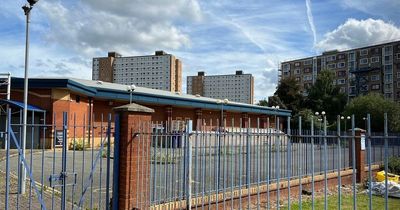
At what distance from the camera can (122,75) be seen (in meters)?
81.3

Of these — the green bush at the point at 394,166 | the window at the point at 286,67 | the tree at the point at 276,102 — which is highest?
the window at the point at 286,67

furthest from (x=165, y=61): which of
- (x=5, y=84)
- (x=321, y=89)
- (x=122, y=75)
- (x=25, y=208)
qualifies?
(x=25, y=208)

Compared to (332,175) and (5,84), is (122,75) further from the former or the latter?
(332,175)

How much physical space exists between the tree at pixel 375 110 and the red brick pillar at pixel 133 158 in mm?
53053

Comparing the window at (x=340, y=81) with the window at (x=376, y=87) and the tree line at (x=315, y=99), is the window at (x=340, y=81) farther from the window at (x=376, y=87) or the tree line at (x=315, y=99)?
the tree line at (x=315, y=99)

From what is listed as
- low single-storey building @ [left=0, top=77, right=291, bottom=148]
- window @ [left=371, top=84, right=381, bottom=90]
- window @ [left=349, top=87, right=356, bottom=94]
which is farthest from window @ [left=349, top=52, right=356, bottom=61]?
low single-storey building @ [left=0, top=77, right=291, bottom=148]

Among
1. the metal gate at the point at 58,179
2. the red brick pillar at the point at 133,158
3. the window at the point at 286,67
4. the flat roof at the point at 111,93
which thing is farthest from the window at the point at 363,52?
the red brick pillar at the point at 133,158

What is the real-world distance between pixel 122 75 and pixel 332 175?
2711 inches

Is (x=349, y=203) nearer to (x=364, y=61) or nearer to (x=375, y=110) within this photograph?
(x=375, y=110)

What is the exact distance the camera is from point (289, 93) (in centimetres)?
7750

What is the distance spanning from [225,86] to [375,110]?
4477cm

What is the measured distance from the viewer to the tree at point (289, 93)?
254ft

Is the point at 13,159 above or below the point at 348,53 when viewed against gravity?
below

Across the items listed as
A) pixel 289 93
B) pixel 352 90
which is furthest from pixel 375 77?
pixel 289 93
